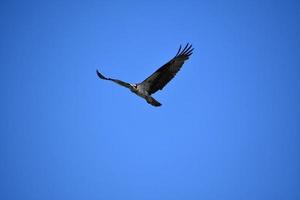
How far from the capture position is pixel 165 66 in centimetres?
1480

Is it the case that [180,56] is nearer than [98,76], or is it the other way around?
[98,76]

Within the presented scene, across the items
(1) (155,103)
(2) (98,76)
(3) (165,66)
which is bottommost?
(2) (98,76)

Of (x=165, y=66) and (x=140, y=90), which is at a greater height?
(x=165, y=66)

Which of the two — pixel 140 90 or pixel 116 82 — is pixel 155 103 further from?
pixel 116 82

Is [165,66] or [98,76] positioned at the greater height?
[165,66]

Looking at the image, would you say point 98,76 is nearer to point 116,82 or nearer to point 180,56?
point 116,82

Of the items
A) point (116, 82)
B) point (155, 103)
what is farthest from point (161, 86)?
point (116, 82)

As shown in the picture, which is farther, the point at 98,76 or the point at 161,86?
the point at 161,86

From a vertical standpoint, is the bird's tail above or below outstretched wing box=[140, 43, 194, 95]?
below

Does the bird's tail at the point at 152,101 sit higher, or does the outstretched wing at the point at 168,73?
the outstretched wing at the point at 168,73

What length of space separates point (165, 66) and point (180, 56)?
761mm

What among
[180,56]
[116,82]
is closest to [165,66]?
[180,56]

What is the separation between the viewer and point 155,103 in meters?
14.8

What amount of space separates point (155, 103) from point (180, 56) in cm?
209
